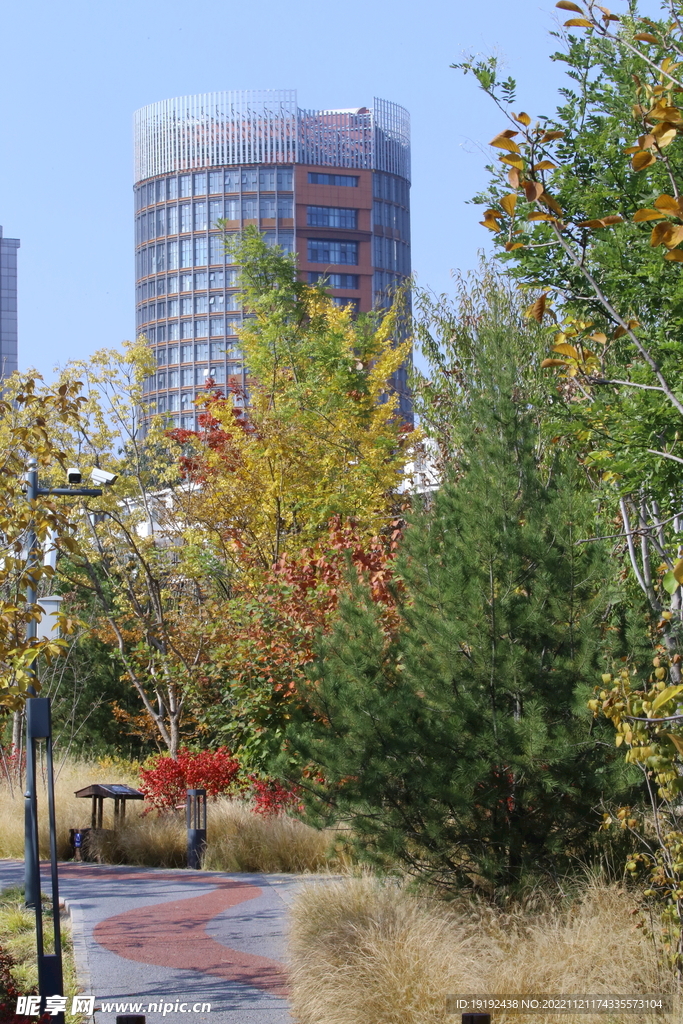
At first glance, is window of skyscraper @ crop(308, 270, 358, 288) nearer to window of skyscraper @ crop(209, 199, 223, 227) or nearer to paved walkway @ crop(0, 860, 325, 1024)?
window of skyscraper @ crop(209, 199, 223, 227)

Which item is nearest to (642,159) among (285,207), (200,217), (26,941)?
(26,941)

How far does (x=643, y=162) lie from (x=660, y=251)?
339 cm

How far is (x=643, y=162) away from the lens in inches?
164

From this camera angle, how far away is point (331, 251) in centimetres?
11744

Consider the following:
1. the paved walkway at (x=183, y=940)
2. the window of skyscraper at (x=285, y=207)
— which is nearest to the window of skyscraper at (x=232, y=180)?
the window of skyscraper at (x=285, y=207)

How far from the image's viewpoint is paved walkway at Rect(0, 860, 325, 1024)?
24.0 ft

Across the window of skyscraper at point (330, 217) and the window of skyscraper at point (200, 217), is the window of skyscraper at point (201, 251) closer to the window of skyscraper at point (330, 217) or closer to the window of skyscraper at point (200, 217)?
the window of skyscraper at point (200, 217)

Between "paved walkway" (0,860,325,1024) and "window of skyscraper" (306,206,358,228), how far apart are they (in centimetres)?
10989

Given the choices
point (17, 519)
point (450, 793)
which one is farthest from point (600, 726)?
point (17, 519)

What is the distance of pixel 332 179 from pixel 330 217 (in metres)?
4.15

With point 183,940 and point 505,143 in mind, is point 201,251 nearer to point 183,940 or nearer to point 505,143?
point 183,940

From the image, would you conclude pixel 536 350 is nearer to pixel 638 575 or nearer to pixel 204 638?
pixel 638 575

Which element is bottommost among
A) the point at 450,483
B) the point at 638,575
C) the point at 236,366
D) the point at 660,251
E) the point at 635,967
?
A: the point at 635,967

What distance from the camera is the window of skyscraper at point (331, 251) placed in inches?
4594
